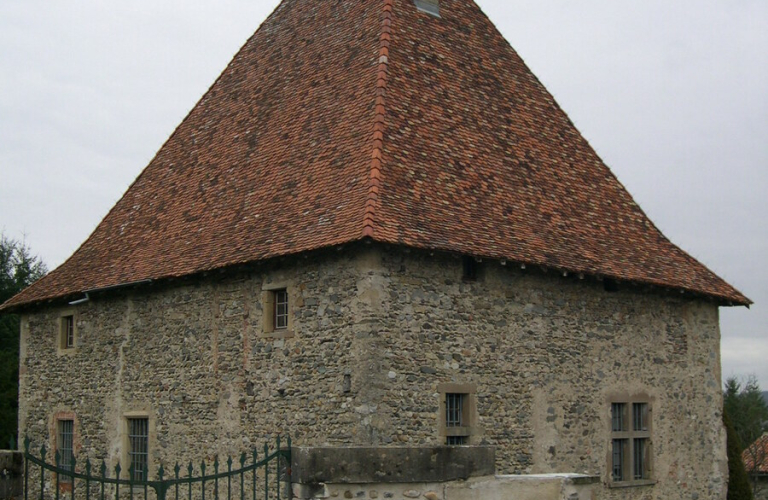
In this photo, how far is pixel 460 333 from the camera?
1479 cm

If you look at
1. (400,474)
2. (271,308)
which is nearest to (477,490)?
(400,474)

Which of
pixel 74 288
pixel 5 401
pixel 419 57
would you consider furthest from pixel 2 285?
pixel 419 57

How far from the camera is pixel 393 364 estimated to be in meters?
13.9

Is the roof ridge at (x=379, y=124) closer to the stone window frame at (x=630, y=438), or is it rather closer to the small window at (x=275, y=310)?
the small window at (x=275, y=310)

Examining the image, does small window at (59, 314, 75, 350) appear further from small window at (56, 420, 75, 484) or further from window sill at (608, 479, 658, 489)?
window sill at (608, 479, 658, 489)

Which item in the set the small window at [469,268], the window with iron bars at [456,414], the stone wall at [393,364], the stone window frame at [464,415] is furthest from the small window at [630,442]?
the small window at [469,268]

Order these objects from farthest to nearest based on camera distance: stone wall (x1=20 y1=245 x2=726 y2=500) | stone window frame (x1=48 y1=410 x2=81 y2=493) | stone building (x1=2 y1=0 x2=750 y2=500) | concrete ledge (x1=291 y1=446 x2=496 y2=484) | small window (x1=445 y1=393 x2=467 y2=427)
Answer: stone window frame (x1=48 y1=410 x2=81 y2=493) < small window (x1=445 y1=393 x2=467 y2=427) < stone building (x1=2 y1=0 x2=750 y2=500) < stone wall (x1=20 y1=245 x2=726 y2=500) < concrete ledge (x1=291 y1=446 x2=496 y2=484)

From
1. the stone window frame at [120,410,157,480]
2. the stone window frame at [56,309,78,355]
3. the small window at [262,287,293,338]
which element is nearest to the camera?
the small window at [262,287,293,338]

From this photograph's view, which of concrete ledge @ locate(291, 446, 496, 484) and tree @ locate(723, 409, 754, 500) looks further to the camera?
tree @ locate(723, 409, 754, 500)

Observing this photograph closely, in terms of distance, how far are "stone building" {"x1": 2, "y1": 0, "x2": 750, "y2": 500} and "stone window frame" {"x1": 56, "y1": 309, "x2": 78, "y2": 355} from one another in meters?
0.05

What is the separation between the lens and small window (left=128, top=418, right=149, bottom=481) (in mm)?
17609

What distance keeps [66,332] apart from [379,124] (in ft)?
28.2

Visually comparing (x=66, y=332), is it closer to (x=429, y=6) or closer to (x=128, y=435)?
(x=128, y=435)

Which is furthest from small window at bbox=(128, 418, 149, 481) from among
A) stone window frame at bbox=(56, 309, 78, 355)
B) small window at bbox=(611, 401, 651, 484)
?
small window at bbox=(611, 401, 651, 484)
